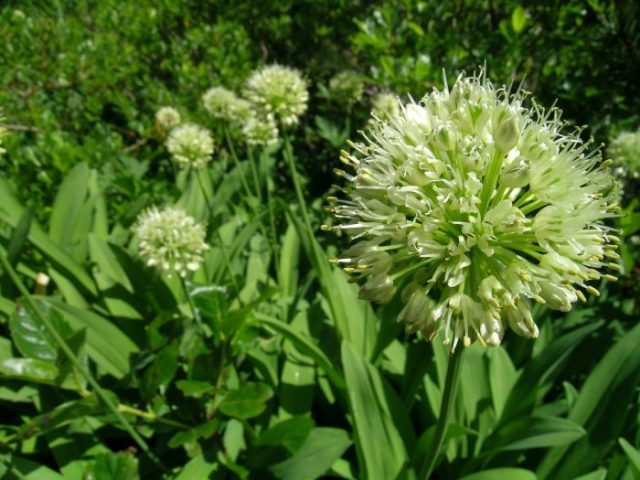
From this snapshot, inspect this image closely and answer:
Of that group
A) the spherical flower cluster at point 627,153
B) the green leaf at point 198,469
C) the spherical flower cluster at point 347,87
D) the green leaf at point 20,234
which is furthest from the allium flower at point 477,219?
the spherical flower cluster at point 347,87

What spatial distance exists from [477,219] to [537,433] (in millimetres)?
998

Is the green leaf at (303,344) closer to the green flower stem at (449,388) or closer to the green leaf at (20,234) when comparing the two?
the green flower stem at (449,388)

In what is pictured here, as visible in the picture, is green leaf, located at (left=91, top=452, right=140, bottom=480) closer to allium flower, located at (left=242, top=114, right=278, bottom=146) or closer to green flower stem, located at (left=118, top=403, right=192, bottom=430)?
green flower stem, located at (left=118, top=403, right=192, bottom=430)

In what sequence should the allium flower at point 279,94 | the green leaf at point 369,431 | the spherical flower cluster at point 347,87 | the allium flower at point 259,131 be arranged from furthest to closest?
the spherical flower cluster at point 347,87
the allium flower at point 259,131
the allium flower at point 279,94
the green leaf at point 369,431

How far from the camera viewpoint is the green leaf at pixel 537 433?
1882 millimetres

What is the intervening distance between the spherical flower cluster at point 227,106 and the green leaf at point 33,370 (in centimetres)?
232

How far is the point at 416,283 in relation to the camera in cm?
145

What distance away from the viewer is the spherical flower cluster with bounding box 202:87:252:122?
4.08 metres

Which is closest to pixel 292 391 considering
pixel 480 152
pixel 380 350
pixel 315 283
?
pixel 380 350

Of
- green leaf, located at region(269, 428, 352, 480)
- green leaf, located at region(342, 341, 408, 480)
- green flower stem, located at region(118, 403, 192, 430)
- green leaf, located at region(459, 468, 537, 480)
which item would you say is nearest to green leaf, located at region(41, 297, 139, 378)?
green flower stem, located at region(118, 403, 192, 430)

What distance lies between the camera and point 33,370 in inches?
87.7

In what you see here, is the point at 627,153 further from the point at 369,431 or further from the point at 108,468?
the point at 108,468

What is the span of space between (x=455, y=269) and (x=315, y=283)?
2580 mm

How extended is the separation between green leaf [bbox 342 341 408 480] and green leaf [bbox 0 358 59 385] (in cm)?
115
